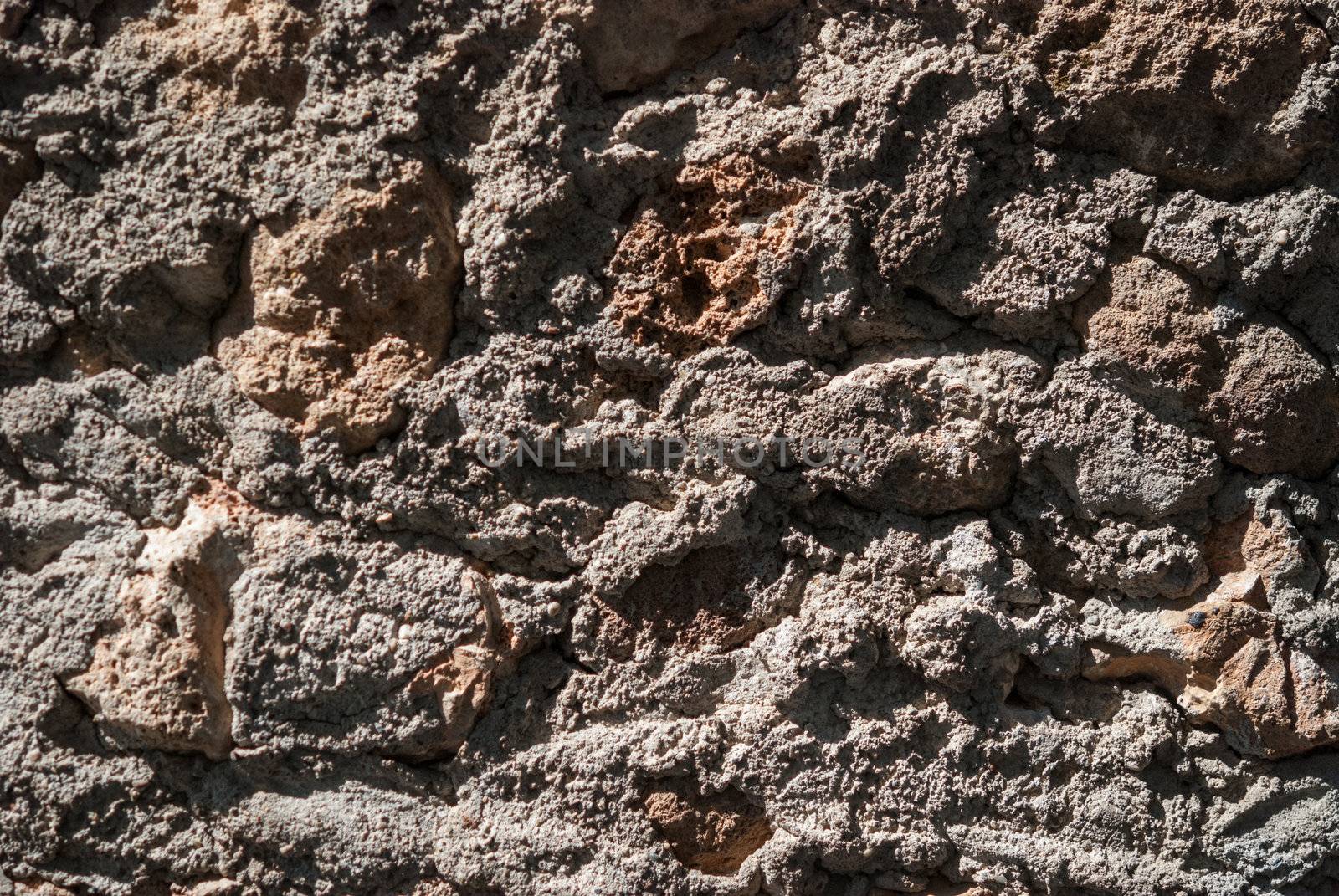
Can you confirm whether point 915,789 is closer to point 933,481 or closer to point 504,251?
point 933,481

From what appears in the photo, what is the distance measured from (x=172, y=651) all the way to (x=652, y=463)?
2.00 feet

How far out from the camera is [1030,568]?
1.32 meters

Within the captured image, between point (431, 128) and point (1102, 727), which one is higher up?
point (431, 128)

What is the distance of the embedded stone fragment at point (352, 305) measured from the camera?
131cm

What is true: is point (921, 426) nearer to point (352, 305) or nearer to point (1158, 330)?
point (1158, 330)

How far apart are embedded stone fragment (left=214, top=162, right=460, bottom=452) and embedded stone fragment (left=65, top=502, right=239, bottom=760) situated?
0.62 feet

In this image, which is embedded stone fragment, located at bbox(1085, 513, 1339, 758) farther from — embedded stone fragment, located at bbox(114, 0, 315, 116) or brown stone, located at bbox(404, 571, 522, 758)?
embedded stone fragment, located at bbox(114, 0, 315, 116)

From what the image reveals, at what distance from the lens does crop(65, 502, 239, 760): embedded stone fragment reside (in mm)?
1321

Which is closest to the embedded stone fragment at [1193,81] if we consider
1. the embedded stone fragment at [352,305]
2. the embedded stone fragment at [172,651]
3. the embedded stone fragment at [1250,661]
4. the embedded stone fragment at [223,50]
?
the embedded stone fragment at [1250,661]

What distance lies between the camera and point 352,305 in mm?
1329

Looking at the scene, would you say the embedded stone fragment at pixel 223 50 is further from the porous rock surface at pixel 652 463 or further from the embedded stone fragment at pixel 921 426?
the embedded stone fragment at pixel 921 426

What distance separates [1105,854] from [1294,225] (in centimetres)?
74

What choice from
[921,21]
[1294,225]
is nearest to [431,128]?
[921,21]

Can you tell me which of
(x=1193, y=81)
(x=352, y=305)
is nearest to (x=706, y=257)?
(x=352, y=305)
